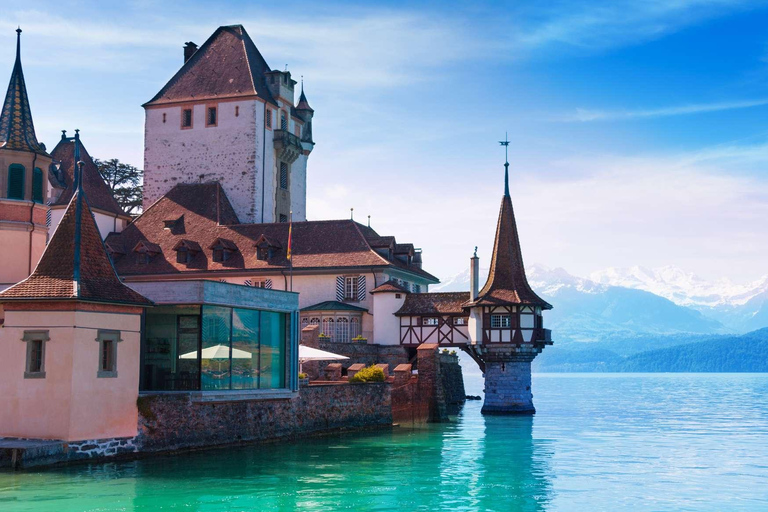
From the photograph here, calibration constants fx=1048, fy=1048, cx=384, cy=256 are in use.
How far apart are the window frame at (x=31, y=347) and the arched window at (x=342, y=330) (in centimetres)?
3004

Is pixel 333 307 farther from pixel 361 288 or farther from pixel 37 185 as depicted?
pixel 37 185

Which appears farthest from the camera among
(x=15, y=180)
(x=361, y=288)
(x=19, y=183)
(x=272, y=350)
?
(x=361, y=288)

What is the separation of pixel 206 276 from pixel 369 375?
18365 millimetres

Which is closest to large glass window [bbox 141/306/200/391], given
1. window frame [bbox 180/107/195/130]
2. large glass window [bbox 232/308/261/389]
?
large glass window [bbox 232/308/261/389]

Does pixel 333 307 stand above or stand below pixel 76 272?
above

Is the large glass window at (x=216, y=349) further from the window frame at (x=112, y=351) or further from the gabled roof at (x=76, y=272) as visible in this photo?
the window frame at (x=112, y=351)

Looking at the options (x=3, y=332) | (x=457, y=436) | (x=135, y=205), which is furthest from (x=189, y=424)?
(x=135, y=205)

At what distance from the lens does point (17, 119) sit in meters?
34.9

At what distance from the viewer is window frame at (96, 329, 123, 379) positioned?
28.4 metres

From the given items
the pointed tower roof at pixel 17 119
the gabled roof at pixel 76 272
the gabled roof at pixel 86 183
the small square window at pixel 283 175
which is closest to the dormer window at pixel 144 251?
the gabled roof at pixel 86 183

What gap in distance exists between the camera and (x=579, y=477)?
2862cm

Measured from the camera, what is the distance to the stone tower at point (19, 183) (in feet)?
113

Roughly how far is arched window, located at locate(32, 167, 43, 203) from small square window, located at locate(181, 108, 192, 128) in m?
32.2

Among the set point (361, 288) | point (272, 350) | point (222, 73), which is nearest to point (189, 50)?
point (222, 73)
